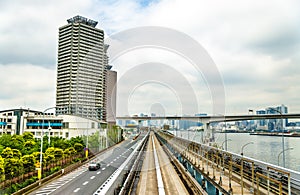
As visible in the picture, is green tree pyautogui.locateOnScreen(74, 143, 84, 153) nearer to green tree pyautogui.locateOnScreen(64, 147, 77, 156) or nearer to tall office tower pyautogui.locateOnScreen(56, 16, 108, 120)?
green tree pyautogui.locateOnScreen(64, 147, 77, 156)

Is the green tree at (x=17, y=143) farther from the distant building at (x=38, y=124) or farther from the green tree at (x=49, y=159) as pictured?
the distant building at (x=38, y=124)

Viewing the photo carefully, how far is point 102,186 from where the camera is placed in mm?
15227

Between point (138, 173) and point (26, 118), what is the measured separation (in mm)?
34500

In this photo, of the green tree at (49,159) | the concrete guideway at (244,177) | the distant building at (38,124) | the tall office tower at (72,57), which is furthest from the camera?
the tall office tower at (72,57)

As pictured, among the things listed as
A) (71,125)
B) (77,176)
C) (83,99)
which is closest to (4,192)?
(77,176)

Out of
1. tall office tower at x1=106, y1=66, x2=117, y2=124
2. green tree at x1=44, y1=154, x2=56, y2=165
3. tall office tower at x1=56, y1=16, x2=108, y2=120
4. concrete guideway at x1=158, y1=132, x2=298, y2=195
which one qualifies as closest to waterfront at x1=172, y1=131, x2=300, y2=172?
tall office tower at x1=106, y1=66, x2=117, y2=124

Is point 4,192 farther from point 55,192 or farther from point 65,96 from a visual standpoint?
point 65,96

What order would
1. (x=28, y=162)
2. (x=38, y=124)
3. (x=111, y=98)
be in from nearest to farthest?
(x=28, y=162) < (x=111, y=98) < (x=38, y=124)

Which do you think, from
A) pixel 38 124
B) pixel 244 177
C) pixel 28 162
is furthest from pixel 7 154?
pixel 38 124

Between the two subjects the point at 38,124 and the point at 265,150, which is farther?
the point at 38,124

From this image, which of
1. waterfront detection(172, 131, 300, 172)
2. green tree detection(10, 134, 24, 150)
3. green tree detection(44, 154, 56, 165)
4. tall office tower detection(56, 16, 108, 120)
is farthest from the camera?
tall office tower detection(56, 16, 108, 120)

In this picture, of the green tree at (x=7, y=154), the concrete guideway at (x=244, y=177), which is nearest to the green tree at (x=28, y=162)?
the green tree at (x=7, y=154)

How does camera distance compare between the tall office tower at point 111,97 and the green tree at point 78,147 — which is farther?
the green tree at point 78,147

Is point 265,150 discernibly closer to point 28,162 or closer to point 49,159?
point 49,159
